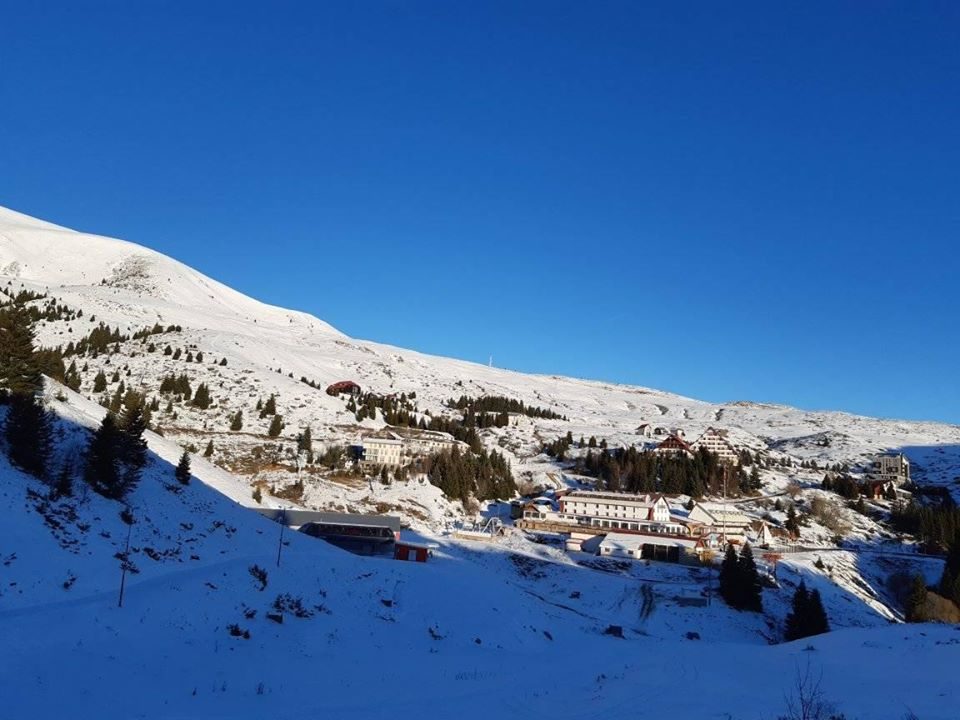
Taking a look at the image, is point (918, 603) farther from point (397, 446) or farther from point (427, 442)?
point (427, 442)

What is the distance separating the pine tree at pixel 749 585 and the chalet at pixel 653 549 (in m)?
11.5

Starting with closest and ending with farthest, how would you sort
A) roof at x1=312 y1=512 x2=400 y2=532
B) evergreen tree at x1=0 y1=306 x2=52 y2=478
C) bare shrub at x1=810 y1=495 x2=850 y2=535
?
evergreen tree at x1=0 y1=306 x2=52 y2=478 < roof at x1=312 y1=512 x2=400 y2=532 < bare shrub at x1=810 y1=495 x2=850 y2=535

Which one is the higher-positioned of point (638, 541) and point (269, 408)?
point (269, 408)

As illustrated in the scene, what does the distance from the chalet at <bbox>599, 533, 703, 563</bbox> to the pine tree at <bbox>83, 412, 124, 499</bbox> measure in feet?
153

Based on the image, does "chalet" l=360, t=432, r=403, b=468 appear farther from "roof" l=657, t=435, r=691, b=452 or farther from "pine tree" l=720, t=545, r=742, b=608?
"roof" l=657, t=435, r=691, b=452

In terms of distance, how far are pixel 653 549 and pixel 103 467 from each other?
2062 inches

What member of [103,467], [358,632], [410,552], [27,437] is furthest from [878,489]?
[27,437]

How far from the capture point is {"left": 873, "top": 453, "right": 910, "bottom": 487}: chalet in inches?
4696

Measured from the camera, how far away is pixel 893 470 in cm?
12681

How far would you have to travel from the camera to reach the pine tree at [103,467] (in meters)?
31.6

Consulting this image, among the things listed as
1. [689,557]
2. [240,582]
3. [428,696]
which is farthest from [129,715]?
[689,557]

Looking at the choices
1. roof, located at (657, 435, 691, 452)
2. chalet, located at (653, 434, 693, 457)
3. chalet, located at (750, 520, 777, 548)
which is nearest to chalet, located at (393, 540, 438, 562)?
chalet, located at (750, 520, 777, 548)

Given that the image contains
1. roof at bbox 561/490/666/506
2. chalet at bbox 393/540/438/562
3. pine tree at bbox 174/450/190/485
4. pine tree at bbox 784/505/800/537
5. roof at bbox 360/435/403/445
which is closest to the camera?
pine tree at bbox 174/450/190/485

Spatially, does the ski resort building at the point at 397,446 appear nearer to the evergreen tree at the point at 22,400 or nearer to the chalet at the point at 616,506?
the chalet at the point at 616,506
